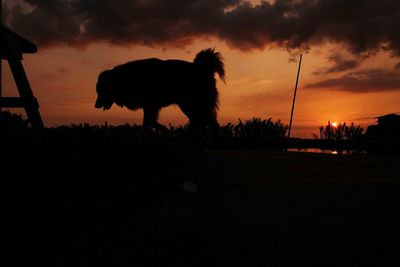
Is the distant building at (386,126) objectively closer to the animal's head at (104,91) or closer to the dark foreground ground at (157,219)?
the animal's head at (104,91)

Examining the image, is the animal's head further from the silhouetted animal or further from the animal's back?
the silhouetted animal

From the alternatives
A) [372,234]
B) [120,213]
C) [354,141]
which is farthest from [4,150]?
[354,141]

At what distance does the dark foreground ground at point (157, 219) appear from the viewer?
221 cm

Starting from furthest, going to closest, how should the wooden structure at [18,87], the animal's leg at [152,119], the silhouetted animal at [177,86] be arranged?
the silhouetted animal at [177,86], the animal's leg at [152,119], the wooden structure at [18,87]

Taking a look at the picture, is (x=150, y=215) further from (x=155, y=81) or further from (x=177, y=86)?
(x=155, y=81)

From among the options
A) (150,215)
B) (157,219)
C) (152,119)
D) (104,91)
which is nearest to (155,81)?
(152,119)

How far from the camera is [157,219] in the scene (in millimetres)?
3066

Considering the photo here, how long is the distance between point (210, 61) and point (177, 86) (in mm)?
1027

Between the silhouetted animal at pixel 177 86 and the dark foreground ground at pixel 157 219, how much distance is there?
519 cm

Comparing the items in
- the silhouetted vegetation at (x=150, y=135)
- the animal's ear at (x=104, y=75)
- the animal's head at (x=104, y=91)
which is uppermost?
the animal's ear at (x=104, y=75)

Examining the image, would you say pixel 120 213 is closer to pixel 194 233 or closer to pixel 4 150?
pixel 194 233

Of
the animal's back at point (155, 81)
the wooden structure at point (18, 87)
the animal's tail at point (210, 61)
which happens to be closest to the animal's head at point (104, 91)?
the animal's back at point (155, 81)

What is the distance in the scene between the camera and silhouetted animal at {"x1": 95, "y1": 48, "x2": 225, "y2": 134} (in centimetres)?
937

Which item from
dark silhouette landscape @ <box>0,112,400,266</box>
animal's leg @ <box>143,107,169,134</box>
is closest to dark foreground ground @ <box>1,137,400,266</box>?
dark silhouette landscape @ <box>0,112,400,266</box>
